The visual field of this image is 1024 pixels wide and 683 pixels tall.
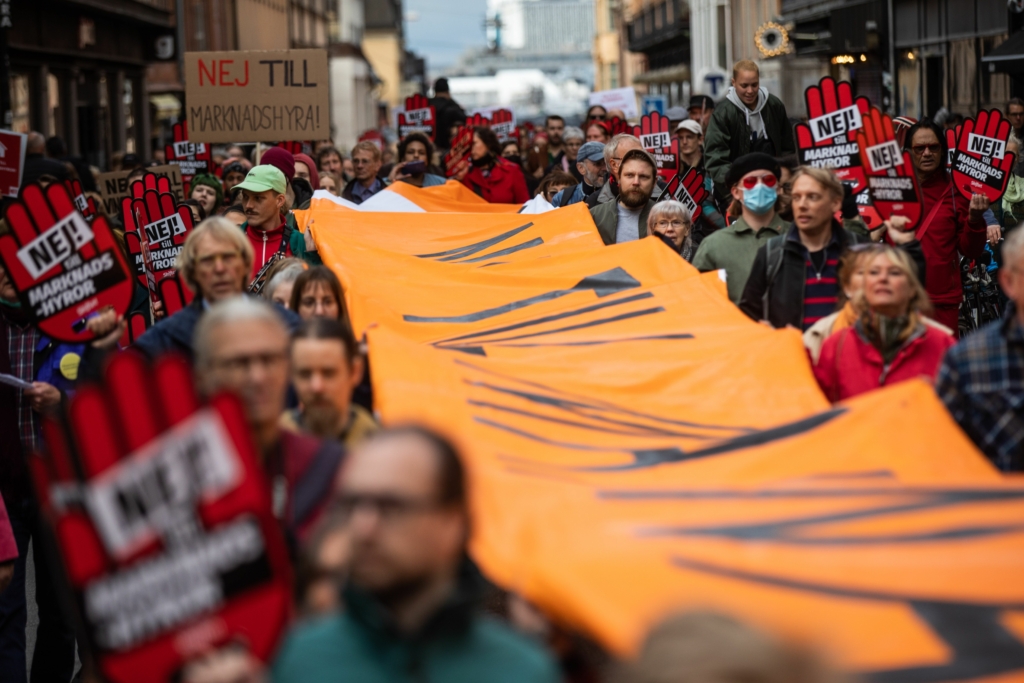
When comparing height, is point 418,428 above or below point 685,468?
above

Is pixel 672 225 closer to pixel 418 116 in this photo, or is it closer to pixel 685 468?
pixel 685 468

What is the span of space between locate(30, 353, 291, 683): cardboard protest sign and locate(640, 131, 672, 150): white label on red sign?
38.0ft

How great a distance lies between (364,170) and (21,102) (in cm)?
1394

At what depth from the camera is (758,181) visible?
25.3ft

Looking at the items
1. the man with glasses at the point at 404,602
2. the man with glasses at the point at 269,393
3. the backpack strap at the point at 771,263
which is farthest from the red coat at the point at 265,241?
the man with glasses at the point at 404,602

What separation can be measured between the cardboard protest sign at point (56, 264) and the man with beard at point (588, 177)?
6134 mm

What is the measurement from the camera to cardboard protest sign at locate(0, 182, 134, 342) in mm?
5527

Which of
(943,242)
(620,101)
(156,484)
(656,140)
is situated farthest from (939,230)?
(620,101)

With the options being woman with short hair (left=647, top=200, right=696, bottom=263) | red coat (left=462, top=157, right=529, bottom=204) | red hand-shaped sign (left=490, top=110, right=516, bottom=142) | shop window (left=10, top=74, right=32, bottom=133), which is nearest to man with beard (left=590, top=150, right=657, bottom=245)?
woman with short hair (left=647, top=200, right=696, bottom=263)

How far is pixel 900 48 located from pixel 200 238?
21.2 m

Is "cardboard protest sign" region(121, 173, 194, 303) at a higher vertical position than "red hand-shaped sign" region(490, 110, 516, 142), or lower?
lower

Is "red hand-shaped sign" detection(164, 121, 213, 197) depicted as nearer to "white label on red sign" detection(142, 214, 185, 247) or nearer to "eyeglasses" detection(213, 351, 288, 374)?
"white label on red sign" detection(142, 214, 185, 247)

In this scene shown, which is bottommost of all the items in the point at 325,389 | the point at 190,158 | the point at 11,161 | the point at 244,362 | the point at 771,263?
the point at 325,389

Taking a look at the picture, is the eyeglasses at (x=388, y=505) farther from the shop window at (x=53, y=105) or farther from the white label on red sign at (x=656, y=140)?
the shop window at (x=53, y=105)
